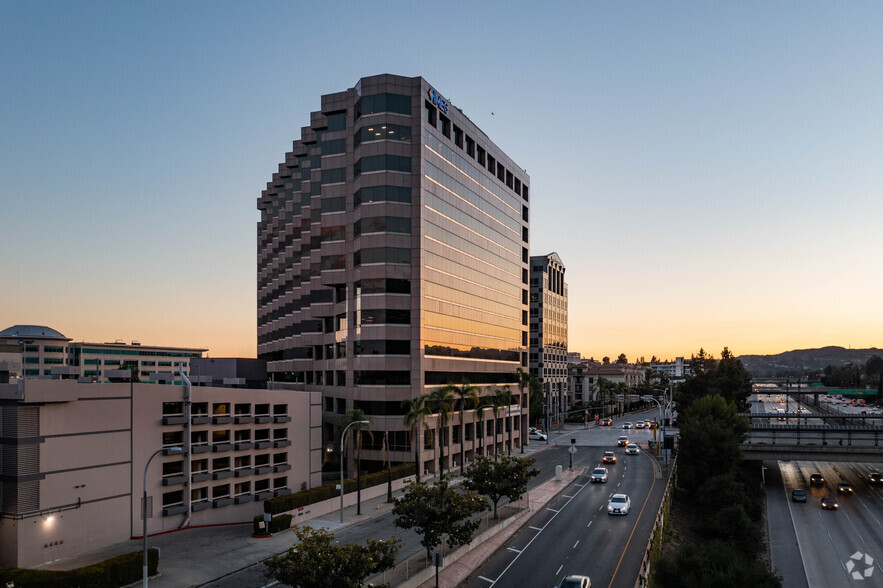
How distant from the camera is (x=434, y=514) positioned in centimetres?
4016

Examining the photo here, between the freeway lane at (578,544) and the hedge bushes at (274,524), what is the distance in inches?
671

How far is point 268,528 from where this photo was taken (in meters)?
49.0

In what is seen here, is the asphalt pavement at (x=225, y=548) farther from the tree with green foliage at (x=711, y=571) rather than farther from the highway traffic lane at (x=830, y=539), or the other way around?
the highway traffic lane at (x=830, y=539)

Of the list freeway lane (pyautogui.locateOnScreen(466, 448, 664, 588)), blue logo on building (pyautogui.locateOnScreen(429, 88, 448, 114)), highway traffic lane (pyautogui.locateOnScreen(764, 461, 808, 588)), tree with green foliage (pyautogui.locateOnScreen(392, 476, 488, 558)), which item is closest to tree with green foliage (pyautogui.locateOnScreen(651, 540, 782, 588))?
freeway lane (pyautogui.locateOnScreen(466, 448, 664, 588))

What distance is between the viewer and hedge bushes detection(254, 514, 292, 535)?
4903 centimetres

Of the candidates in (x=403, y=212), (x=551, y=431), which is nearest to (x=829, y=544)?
(x=403, y=212)

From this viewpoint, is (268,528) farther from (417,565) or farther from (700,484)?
(700,484)

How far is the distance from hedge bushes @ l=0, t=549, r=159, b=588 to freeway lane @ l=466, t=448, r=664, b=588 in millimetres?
20403

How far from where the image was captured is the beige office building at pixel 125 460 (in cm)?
3994

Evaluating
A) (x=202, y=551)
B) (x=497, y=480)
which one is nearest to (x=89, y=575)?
(x=202, y=551)

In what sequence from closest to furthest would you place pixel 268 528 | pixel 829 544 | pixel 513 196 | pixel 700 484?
pixel 268 528 → pixel 829 544 → pixel 700 484 → pixel 513 196

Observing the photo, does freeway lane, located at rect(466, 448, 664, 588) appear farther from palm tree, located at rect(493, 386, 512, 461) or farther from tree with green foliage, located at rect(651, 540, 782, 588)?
palm tree, located at rect(493, 386, 512, 461)

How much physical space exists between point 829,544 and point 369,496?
45.0 metres

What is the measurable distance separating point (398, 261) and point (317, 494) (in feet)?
110
